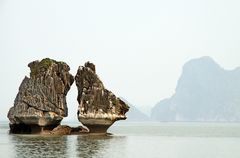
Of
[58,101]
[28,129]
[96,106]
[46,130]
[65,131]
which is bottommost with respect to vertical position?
[65,131]

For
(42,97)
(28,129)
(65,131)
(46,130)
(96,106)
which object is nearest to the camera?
(96,106)

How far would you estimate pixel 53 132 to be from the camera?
243ft

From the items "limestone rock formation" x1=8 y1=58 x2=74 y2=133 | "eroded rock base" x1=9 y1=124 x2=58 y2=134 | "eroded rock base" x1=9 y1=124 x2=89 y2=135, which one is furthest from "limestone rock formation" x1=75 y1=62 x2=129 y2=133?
"eroded rock base" x1=9 y1=124 x2=58 y2=134

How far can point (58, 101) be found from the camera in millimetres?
75938

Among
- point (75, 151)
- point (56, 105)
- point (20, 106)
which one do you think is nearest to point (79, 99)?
point (56, 105)

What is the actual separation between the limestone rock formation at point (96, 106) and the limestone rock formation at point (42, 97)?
374 centimetres

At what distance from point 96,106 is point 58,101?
24.2 ft

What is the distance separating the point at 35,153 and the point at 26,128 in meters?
37.2

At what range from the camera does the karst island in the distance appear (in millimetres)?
72938

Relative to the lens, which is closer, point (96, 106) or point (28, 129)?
point (96, 106)

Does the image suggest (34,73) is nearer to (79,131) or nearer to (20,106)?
(20,106)

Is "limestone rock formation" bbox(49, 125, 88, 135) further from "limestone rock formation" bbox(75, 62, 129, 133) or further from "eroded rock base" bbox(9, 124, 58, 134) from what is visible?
"limestone rock formation" bbox(75, 62, 129, 133)

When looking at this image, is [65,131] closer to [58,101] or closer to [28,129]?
[58,101]

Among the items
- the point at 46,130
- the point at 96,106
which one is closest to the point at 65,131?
the point at 46,130
